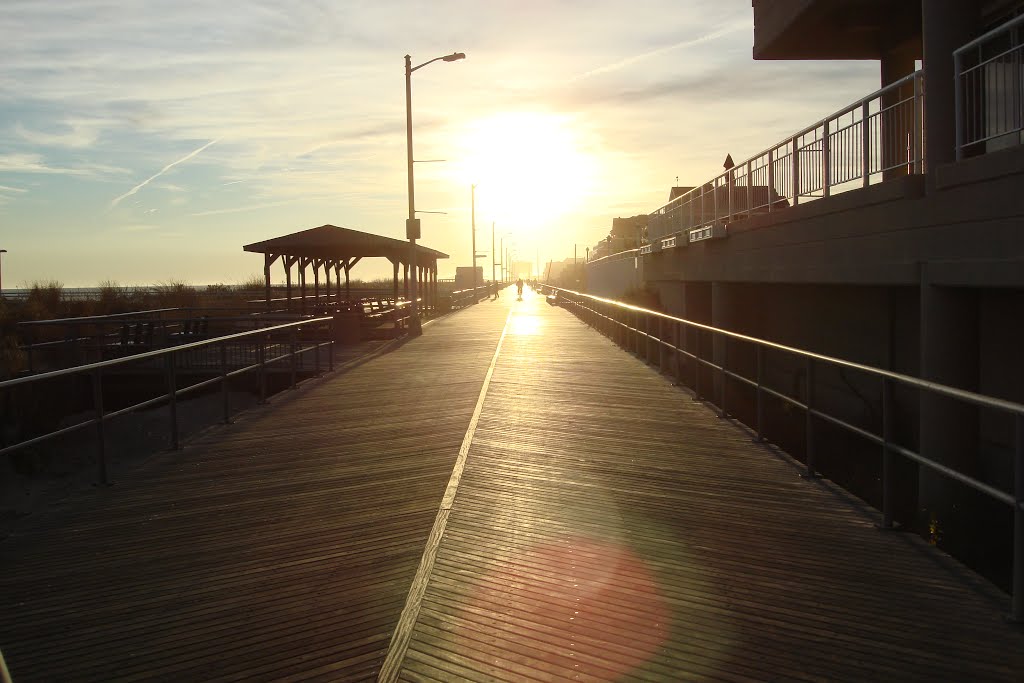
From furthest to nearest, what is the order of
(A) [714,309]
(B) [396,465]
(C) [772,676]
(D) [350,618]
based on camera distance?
(A) [714,309] < (B) [396,465] < (D) [350,618] < (C) [772,676]

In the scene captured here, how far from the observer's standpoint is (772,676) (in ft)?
A: 11.9

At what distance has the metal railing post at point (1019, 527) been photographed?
13.4 feet

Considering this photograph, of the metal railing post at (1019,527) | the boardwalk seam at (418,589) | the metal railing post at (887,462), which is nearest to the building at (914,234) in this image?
the metal railing post at (887,462)

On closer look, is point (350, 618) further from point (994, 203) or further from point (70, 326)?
point (70, 326)

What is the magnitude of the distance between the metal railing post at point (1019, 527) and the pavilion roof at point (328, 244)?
76.5ft

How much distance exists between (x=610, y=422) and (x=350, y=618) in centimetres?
604

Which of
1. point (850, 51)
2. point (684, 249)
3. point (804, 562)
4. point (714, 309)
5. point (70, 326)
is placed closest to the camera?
point (804, 562)

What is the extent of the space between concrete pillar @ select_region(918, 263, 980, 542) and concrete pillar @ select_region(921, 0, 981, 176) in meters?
1.27

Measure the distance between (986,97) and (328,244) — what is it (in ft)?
64.2

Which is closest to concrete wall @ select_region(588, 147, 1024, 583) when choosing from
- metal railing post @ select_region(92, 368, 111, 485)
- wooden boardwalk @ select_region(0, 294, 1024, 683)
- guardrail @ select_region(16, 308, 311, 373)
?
wooden boardwalk @ select_region(0, 294, 1024, 683)

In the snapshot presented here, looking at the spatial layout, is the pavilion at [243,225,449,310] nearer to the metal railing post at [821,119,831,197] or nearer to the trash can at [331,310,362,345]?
the trash can at [331,310,362,345]

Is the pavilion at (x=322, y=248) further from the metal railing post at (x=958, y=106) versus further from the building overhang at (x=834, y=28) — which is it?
the metal railing post at (x=958, y=106)

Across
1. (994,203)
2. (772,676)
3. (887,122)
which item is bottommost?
(772,676)

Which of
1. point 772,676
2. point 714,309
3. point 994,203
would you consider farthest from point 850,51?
point 772,676
